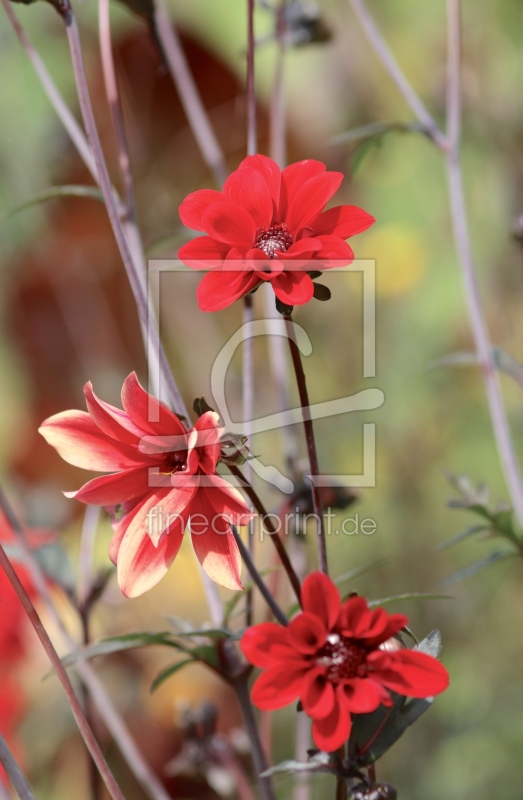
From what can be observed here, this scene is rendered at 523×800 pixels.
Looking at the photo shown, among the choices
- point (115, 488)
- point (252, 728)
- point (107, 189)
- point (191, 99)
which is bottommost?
point (252, 728)

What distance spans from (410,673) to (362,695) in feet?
0.05

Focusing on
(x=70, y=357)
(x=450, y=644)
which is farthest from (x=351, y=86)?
(x=450, y=644)

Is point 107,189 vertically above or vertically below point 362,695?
above

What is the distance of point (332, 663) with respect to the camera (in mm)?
227

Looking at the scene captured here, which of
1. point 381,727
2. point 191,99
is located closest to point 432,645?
point 381,727

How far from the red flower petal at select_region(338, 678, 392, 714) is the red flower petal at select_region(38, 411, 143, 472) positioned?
0.09m

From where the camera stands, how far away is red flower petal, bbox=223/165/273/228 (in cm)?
26

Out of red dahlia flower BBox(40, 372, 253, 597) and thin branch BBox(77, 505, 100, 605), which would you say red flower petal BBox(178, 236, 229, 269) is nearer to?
red dahlia flower BBox(40, 372, 253, 597)

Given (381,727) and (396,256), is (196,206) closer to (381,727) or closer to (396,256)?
(381,727)

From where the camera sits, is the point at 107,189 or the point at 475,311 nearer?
the point at 107,189

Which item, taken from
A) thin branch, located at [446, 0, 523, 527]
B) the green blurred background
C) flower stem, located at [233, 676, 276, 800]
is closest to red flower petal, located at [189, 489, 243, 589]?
flower stem, located at [233, 676, 276, 800]

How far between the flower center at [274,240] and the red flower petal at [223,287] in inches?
0.5

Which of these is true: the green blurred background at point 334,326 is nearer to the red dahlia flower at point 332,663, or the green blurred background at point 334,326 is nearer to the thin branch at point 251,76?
the thin branch at point 251,76

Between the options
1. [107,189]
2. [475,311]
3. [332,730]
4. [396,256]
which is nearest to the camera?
[332,730]
